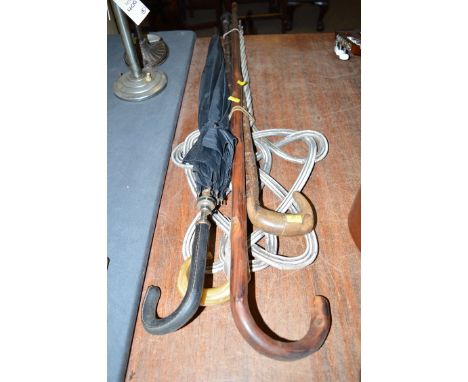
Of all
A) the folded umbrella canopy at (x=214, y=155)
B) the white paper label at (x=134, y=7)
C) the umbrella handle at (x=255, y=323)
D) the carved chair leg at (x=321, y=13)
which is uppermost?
the white paper label at (x=134, y=7)

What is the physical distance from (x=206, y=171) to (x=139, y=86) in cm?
49

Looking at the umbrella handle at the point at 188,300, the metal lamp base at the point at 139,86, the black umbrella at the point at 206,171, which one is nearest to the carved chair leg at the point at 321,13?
the black umbrella at the point at 206,171

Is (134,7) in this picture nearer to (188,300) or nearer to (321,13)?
(188,300)

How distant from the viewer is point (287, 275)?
0.63m

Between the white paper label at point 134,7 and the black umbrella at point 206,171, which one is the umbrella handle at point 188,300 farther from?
the white paper label at point 134,7

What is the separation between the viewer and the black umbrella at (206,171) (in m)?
0.48

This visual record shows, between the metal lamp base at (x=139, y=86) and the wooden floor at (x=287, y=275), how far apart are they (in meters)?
0.10

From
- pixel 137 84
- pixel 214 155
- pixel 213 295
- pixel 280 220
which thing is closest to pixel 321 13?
pixel 137 84

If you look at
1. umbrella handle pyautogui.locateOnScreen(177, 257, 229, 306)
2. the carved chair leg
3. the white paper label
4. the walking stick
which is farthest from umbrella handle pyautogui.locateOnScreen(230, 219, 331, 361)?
the carved chair leg

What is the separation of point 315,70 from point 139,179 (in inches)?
27.4
